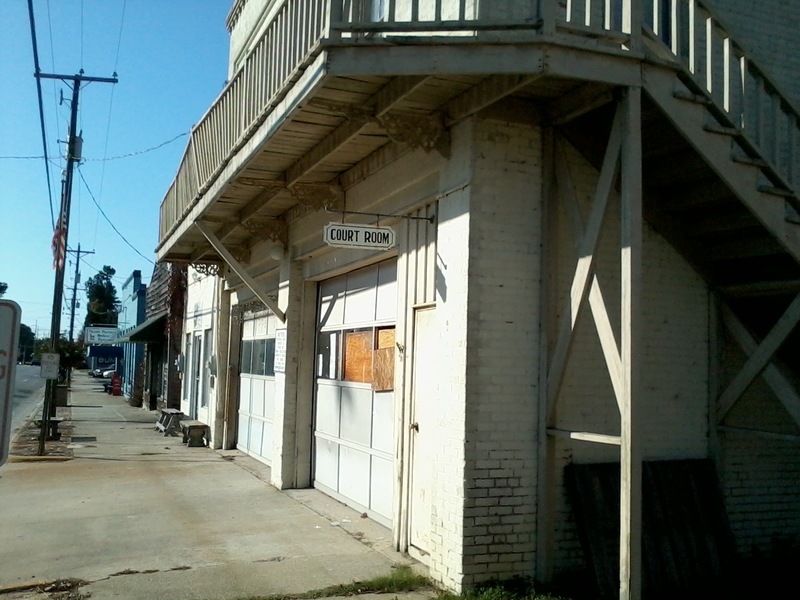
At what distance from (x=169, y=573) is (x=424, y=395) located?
2725 millimetres

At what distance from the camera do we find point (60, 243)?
59.5 ft

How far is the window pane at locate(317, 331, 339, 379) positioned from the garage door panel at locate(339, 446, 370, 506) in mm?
1125

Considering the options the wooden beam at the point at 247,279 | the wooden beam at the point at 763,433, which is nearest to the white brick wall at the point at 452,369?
the wooden beam at the point at 763,433

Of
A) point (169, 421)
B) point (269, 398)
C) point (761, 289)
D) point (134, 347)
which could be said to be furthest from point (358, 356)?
point (134, 347)

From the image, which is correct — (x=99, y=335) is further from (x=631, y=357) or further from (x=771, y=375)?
(x=631, y=357)

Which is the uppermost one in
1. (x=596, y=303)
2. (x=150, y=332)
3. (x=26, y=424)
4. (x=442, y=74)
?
(x=442, y=74)

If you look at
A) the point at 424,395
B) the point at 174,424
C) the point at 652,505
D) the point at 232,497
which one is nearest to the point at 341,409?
the point at 232,497

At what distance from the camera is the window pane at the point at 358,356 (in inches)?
380

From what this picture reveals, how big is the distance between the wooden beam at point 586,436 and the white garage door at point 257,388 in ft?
25.5

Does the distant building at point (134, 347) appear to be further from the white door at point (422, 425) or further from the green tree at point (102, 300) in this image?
the green tree at point (102, 300)

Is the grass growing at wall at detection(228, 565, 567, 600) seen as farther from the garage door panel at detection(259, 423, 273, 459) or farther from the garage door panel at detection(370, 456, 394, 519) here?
the garage door panel at detection(259, 423, 273, 459)

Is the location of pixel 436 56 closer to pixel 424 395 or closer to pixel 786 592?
pixel 424 395

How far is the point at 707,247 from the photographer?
7516 millimetres

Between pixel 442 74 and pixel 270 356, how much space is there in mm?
8921
